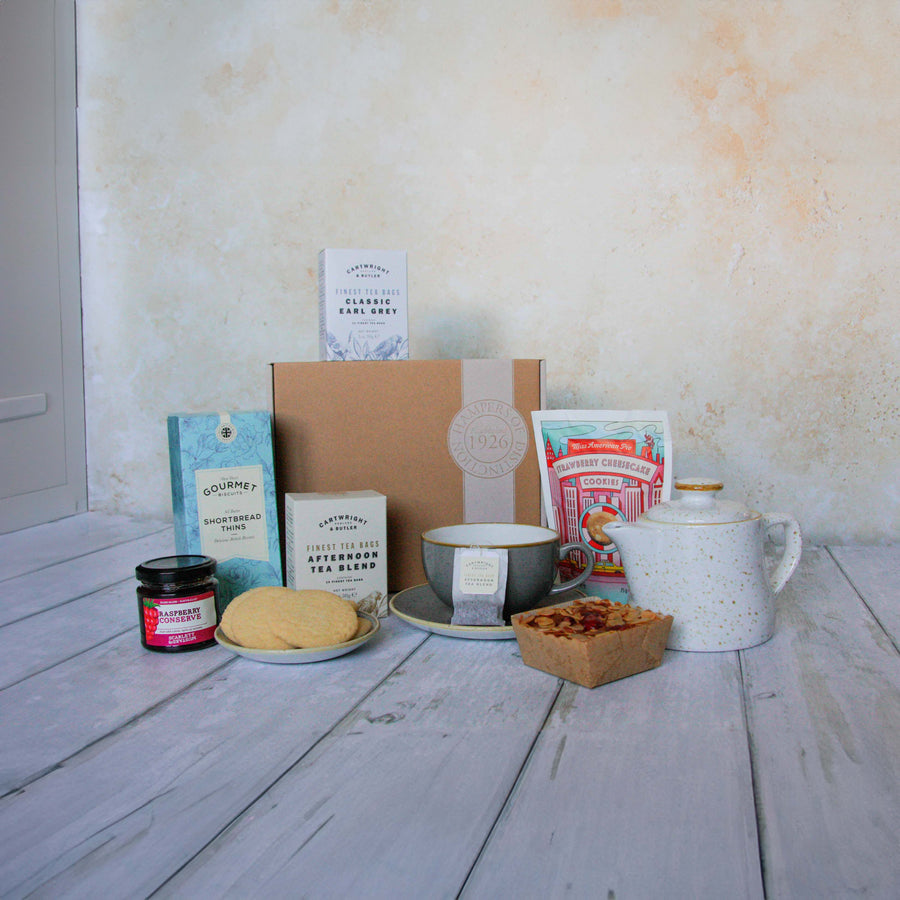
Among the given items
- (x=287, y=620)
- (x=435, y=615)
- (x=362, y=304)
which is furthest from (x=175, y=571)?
(x=362, y=304)

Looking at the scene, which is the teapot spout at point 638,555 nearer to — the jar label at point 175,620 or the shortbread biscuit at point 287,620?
the shortbread biscuit at point 287,620

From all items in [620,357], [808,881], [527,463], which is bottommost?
[808,881]

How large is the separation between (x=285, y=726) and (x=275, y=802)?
6.1 inches

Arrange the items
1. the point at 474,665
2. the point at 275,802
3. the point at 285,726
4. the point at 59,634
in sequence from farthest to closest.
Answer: the point at 59,634 → the point at 474,665 → the point at 285,726 → the point at 275,802

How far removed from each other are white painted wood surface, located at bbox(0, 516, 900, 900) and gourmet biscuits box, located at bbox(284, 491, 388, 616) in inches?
3.5

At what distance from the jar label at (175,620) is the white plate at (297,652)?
0.04 m

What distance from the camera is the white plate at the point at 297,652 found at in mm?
965

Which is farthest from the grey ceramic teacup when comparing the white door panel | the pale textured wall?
the white door panel

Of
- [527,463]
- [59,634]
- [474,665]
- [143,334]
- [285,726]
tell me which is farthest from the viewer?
[143,334]

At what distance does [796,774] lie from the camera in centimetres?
71

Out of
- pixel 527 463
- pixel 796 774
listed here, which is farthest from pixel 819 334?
pixel 796 774

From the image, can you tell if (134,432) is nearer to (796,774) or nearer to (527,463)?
(527,463)

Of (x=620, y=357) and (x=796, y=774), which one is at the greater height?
(x=620, y=357)

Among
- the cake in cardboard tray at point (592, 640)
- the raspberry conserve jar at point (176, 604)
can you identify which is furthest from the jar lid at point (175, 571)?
the cake in cardboard tray at point (592, 640)
